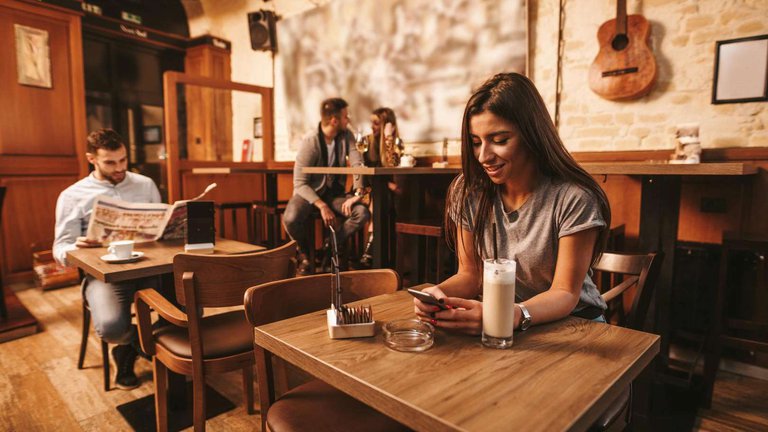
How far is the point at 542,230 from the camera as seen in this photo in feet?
3.94

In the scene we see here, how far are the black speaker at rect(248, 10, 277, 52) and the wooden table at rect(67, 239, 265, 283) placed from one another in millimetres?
3877

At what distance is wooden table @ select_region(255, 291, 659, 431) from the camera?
600 mm

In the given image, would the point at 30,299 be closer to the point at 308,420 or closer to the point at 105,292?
the point at 105,292

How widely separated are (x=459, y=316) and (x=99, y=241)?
5.90ft

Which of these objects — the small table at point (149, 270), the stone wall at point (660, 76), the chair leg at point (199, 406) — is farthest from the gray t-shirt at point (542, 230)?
the stone wall at point (660, 76)

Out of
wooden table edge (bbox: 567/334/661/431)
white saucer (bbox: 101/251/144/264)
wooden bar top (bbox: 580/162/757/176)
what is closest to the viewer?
wooden table edge (bbox: 567/334/661/431)

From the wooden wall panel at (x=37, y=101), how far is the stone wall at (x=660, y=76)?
4.25m

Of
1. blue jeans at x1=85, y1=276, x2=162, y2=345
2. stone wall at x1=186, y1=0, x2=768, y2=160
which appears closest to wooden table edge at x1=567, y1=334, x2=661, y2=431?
blue jeans at x1=85, y1=276, x2=162, y2=345

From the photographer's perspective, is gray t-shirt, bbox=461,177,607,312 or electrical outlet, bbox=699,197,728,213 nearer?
gray t-shirt, bbox=461,177,607,312

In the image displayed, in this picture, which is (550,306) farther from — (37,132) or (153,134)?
(153,134)

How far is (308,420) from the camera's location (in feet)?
3.43

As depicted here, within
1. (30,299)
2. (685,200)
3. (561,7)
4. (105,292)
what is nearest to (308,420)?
(105,292)

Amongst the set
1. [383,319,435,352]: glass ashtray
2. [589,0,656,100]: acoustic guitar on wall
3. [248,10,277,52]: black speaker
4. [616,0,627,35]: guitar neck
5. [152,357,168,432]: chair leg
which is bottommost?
[152,357,168,432]: chair leg

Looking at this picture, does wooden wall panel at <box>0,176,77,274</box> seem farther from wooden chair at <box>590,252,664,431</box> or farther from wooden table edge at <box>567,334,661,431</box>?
wooden table edge at <box>567,334,661,431</box>
